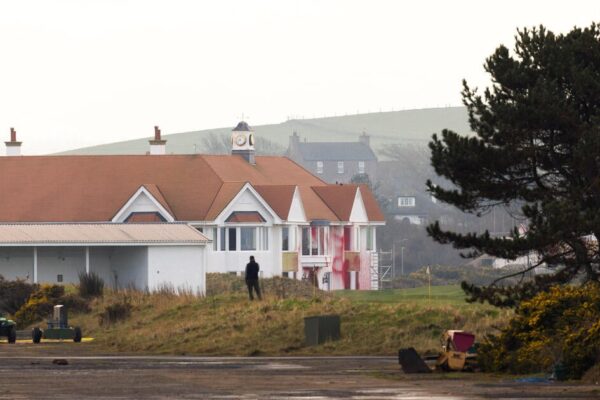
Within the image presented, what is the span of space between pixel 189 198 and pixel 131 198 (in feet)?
14.0

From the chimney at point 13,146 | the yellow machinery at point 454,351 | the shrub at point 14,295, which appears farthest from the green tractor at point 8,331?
the chimney at point 13,146

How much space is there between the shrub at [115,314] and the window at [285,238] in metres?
46.2

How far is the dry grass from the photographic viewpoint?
39812 millimetres

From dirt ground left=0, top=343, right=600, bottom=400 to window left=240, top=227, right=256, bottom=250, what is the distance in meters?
58.2

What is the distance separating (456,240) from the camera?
4059 centimetres

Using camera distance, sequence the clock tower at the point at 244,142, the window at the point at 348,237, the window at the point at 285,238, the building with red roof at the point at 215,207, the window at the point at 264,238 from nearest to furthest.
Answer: the building with red roof at the point at 215,207, the window at the point at 264,238, the window at the point at 285,238, the window at the point at 348,237, the clock tower at the point at 244,142

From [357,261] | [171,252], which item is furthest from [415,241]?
[171,252]

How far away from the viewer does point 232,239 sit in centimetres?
9662

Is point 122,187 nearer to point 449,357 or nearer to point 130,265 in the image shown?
point 130,265

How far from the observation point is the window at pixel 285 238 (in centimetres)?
9844

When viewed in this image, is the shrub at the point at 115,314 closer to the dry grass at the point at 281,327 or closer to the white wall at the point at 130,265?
the dry grass at the point at 281,327

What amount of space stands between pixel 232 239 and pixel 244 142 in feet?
46.9

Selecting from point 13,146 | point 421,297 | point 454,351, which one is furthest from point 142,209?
point 454,351

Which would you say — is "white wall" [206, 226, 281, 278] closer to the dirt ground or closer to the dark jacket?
the dark jacket
